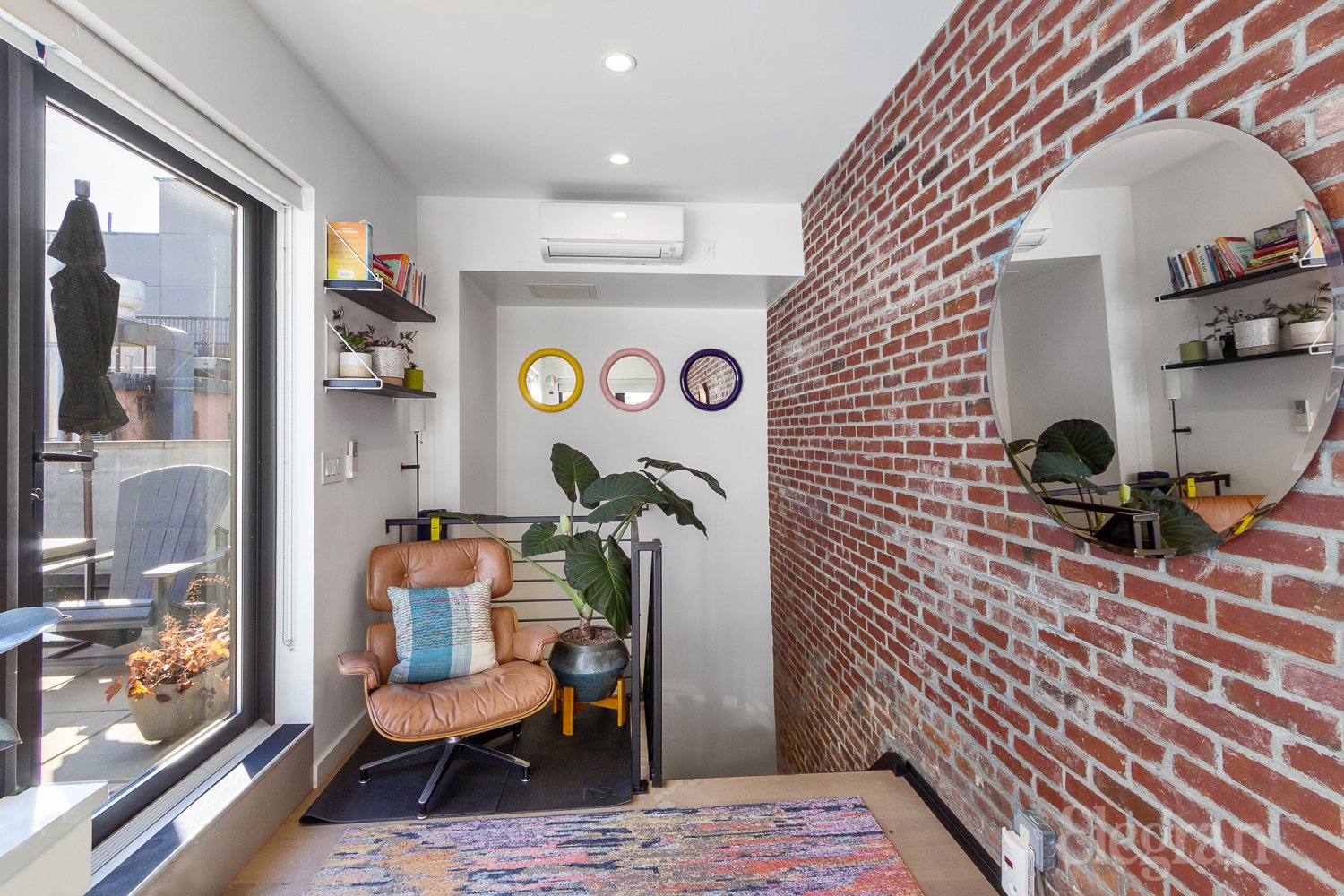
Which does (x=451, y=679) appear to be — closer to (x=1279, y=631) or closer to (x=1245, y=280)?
(x=1279, y=631)

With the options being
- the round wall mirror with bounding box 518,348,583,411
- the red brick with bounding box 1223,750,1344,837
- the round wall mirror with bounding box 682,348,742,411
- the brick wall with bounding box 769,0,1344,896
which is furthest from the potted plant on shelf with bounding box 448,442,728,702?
the red brick with bounding box 1223,750,1344,837

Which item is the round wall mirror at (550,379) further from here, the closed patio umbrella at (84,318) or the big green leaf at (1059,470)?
the big green leaf at (1059,470)

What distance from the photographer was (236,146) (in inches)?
70.8

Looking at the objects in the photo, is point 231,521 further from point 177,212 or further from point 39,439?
point 177,212

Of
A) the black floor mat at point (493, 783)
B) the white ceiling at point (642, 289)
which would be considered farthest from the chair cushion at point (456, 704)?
the white ceiling at point (642, 289)

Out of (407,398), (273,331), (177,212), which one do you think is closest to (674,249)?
(407,398)

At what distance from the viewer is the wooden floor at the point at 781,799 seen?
171cm

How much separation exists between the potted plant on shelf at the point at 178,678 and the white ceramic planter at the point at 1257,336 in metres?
2.50

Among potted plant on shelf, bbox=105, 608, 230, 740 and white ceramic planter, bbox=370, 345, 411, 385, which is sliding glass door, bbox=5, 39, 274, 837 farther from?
white ceramic planter, bbox=370, 345, 411, 385

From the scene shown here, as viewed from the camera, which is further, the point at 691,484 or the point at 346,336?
the point at 691,484

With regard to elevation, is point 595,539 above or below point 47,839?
above

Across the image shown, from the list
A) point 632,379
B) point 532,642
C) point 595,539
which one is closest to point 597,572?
point 595,539

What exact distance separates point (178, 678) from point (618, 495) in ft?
5.00

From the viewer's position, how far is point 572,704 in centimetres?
261
